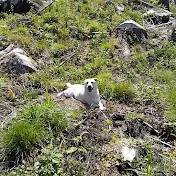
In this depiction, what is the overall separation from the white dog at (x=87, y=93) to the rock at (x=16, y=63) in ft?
3.60

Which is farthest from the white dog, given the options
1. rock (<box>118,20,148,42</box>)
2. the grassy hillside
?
rock (<box>118,20,148,42</box>)

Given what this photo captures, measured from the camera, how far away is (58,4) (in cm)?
1072

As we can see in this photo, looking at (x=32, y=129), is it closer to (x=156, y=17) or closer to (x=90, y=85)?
(x=90, y=85)

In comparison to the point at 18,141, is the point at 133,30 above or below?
below

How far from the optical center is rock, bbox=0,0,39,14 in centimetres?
1011

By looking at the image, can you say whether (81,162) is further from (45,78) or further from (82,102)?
(45,78)

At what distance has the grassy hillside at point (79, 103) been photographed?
4086 millimetres

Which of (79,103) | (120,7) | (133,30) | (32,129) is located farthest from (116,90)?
(120,7)

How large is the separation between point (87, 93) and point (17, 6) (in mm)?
5224

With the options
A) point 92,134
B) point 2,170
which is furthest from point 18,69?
point 2,170

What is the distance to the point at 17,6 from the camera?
1025cm

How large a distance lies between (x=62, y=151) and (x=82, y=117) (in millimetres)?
1126

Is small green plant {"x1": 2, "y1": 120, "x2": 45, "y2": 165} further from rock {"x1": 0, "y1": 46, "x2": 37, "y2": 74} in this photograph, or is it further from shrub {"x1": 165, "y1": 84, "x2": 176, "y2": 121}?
rock {"x1": 0, "y1": 46, "x2": 37, "y2": 74}

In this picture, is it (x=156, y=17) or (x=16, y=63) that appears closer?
(x=16, y=63)
